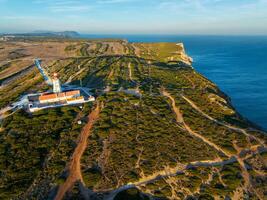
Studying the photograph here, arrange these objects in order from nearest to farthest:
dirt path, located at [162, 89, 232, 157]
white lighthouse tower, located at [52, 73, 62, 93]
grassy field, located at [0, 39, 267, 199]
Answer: grassy field, located at [0, 39, 267, 199]
dirt path, located at [162, 89, 232, 157]
white lighthouse tower, located at [52, 73, 62, 93]

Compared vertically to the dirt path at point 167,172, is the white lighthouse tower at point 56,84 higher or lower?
higher

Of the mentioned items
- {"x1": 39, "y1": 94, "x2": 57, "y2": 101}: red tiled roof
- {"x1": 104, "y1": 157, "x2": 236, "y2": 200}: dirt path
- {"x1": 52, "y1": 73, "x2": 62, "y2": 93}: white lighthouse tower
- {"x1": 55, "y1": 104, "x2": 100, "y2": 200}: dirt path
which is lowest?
{"x1": 104, "y1": 157, "x2": 236, "y2": 200}: dirt path

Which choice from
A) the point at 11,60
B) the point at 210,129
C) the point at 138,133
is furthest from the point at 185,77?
the point at 11,60

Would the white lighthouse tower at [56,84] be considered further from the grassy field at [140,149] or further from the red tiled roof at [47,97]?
the grassy field at [140,149]

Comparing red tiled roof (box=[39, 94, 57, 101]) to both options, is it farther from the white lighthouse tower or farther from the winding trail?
the winding trail

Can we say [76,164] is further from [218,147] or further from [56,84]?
[56,84]

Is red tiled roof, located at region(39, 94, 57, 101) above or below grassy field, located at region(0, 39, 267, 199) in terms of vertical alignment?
above

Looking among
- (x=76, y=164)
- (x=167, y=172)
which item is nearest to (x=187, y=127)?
(x=167, y=172)

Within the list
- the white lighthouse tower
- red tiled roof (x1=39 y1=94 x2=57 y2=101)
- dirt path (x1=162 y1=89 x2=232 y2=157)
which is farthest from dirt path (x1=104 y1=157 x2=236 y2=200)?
the white lighthouse tower

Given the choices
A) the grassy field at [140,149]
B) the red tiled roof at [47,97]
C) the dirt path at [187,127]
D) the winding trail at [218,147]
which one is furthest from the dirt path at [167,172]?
the red tiled roof at [47,97]
